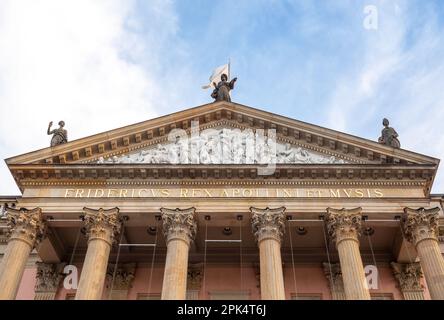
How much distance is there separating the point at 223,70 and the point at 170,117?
648 centimetres

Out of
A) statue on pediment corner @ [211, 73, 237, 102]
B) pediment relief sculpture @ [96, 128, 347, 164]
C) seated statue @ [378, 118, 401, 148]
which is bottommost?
pediment relief sculpture @ [96, 128, 347, 164]

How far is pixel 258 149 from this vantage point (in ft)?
81.6

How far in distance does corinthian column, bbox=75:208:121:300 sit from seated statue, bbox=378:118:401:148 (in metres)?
13.2

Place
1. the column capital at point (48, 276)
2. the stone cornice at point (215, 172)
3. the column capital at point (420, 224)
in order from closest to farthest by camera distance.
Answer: the column capital at point (420, 224), the stone cornice at point (215, 172), the column capital at point (48, 276)

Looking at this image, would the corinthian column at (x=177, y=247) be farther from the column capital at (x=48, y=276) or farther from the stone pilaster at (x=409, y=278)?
the stone pilaster at (x=409, y=278)

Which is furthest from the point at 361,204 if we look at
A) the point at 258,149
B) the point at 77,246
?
the point at 77,246

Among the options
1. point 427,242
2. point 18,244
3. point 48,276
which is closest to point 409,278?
point 427,242

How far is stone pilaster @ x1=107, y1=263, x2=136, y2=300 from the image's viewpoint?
2473cm

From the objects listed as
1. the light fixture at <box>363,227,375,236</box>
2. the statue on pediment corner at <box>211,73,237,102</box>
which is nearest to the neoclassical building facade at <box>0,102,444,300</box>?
the light fixture at <box>363,227,375,236</box>

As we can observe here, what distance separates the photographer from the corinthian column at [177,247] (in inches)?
794

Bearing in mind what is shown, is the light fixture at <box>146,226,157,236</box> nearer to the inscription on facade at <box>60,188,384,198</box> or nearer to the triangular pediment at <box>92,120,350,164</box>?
the inscription on facade at <box>60,188,384,198</box>

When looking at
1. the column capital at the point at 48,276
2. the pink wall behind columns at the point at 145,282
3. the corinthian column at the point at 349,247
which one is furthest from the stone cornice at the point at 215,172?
the pink wall behind columns at the point at 145,282

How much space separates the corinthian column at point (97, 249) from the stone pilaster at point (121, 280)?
3407mm
